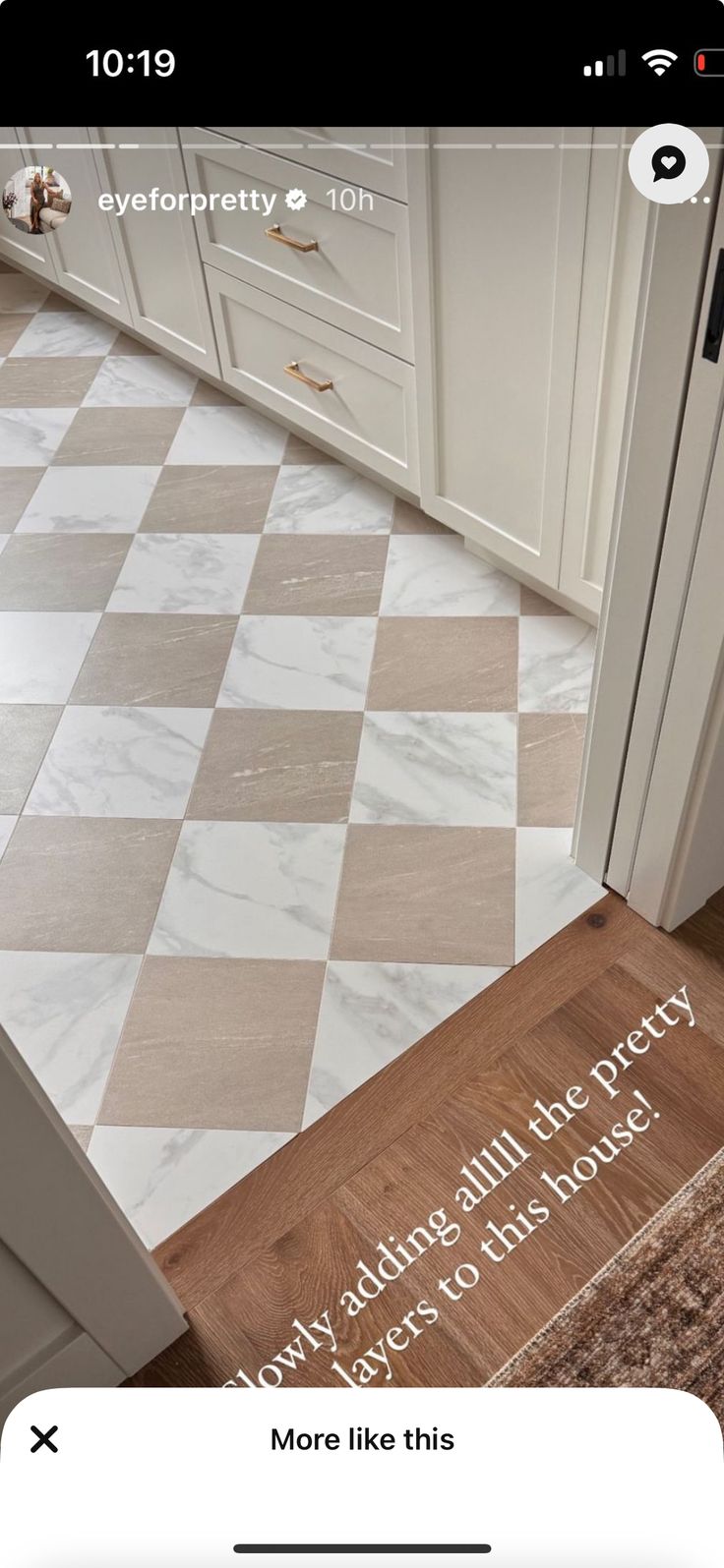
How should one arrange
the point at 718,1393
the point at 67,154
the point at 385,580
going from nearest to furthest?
1. the point at 718,1393
2. the point at 385,580
3. the point at 67,154

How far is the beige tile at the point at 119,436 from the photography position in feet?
8.25

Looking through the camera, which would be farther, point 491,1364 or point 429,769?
point 429,769

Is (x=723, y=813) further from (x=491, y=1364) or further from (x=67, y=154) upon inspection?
(x=67, y=154)

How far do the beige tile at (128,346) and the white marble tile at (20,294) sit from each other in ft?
1.13

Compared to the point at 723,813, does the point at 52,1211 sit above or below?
above

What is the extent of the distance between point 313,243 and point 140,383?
35.0 inches

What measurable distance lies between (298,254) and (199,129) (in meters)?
0.30

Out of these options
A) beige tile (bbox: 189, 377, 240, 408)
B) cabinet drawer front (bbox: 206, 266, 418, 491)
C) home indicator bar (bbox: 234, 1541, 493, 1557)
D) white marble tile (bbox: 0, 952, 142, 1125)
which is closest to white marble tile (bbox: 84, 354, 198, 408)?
beige tile (bbox: 189, 377, 240, 408)

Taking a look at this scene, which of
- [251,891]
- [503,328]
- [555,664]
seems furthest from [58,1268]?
[503,328]

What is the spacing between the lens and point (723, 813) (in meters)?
1.46

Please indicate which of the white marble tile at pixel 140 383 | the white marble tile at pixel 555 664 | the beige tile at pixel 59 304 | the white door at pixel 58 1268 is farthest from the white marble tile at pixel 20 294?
the white door at pixel 58 1268

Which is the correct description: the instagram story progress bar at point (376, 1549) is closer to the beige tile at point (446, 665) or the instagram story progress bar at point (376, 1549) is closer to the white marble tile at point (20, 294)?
the beige tile at point (446, 665)

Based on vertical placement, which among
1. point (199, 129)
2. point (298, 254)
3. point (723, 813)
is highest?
point (199, 129)
